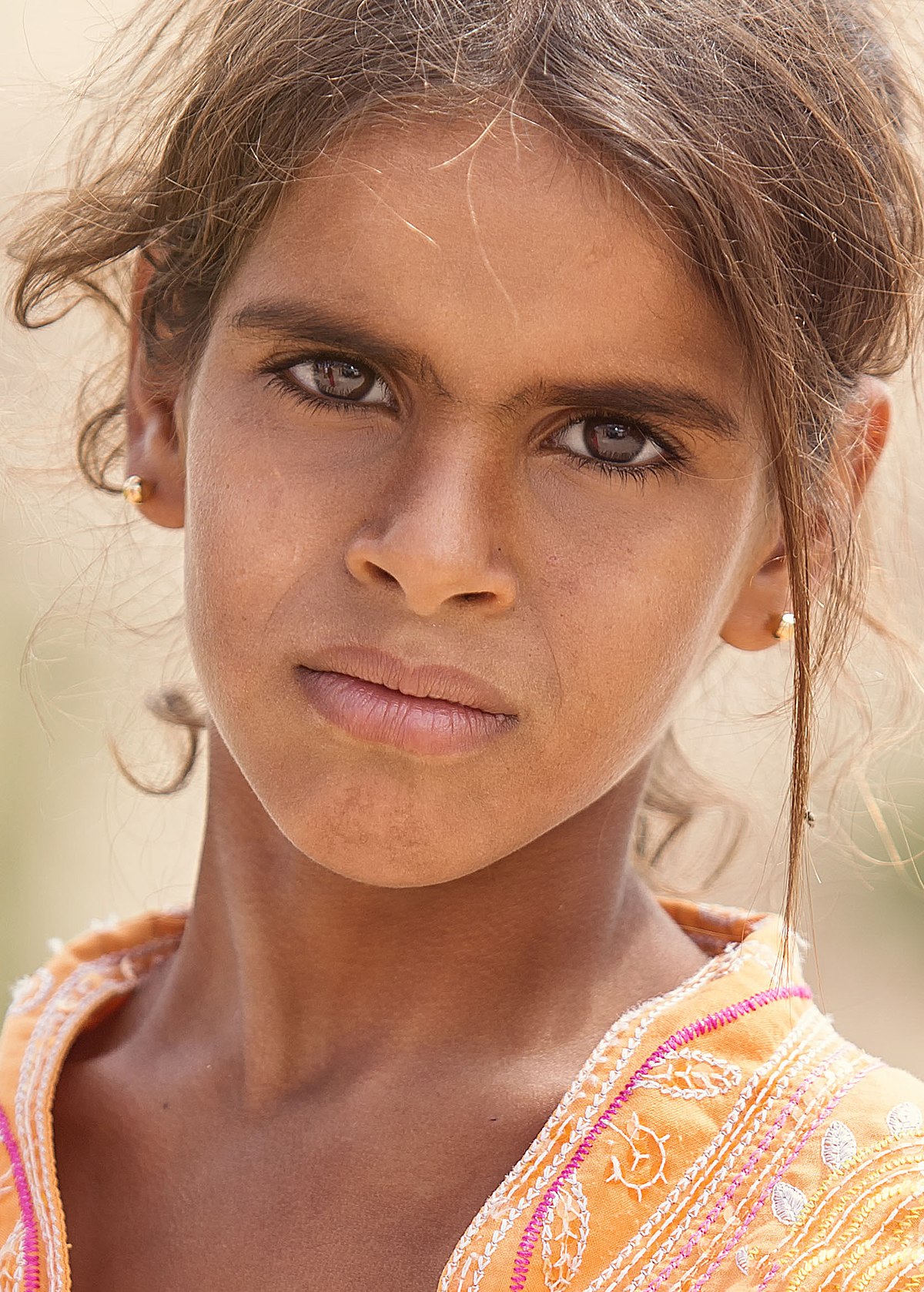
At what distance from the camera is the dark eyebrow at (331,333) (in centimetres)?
137

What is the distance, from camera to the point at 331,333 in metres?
1.42

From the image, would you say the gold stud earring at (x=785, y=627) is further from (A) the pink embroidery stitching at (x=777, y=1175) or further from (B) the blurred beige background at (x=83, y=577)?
(A) the pink embroidery stitching at (x=777, y=1175)

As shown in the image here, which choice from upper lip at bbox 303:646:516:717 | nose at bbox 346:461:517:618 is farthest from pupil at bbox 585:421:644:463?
upper lip at bbox 303:646:516:717

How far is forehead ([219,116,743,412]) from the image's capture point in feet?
4.34

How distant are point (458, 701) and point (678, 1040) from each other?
1.29 ft

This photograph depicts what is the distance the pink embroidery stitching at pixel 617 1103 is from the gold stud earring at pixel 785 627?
14.4 inches

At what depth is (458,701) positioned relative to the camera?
1366 mm

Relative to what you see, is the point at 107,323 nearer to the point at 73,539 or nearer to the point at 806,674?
the point at 73,539

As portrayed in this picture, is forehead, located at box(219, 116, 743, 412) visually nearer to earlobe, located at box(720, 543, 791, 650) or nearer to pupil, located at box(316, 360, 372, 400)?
pupil, located at box(316, 360, 372, 400)

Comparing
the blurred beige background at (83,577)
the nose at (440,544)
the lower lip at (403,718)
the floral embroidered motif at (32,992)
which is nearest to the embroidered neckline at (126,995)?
the floral embroidered motif at (32,992)

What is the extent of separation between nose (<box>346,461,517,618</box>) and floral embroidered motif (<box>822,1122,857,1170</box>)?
55 cm

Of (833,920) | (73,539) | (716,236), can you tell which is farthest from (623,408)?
(833,920)

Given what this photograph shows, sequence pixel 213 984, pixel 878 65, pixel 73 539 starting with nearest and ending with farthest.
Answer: pixel 878 65, pixel 213 984, pixel 73 539

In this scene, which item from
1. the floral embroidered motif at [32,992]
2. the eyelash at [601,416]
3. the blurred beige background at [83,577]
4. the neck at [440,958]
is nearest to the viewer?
the eyelash at [601,416]
